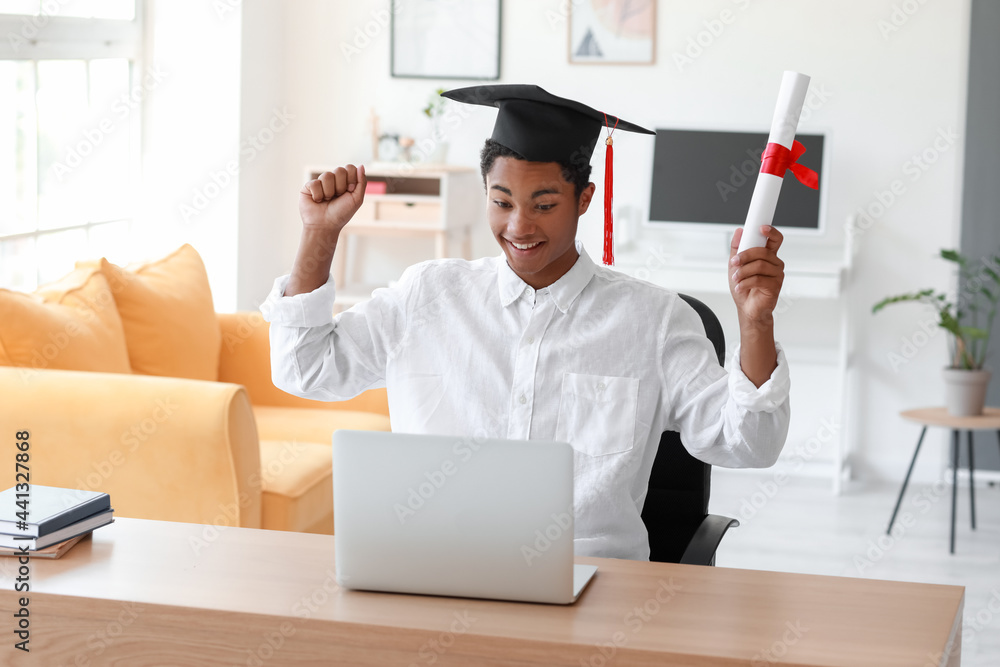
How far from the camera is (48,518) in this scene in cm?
142

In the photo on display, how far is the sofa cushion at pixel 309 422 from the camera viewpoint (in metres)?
3.12

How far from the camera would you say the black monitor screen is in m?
4.13

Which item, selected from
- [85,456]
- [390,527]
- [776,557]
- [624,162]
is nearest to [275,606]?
[390,527]

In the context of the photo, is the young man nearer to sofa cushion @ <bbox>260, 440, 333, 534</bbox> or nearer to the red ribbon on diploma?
the red ribbon on diploma

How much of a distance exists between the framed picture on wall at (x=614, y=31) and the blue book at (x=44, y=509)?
10.9ft

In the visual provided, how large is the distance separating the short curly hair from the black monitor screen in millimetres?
2599

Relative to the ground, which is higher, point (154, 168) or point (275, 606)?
point (154, 168)

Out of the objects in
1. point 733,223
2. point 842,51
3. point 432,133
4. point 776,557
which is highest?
point 842,51

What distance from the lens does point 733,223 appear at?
4191 millimetres

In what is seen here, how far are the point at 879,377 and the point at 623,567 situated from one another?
3.26 m

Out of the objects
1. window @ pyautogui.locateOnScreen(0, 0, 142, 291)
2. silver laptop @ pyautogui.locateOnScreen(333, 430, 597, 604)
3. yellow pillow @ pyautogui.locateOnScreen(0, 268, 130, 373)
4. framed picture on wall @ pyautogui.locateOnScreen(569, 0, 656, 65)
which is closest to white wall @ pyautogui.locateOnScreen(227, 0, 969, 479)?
framed picture on wall @ pyautogui.locateOnScreen(569, 0, 656, 65)

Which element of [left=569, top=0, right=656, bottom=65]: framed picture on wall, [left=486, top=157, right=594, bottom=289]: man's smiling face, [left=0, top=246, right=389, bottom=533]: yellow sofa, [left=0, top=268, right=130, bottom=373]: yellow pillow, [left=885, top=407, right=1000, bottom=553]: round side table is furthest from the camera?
[left=569, top=0, right=656, bottom=65]: framed picture on wall

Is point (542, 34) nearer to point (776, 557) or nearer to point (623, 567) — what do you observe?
point (776, 557)

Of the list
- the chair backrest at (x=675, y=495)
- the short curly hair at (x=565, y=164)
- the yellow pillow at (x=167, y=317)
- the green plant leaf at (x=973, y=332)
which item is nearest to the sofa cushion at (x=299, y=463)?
the yellow pillow at (x=167, y=317)
